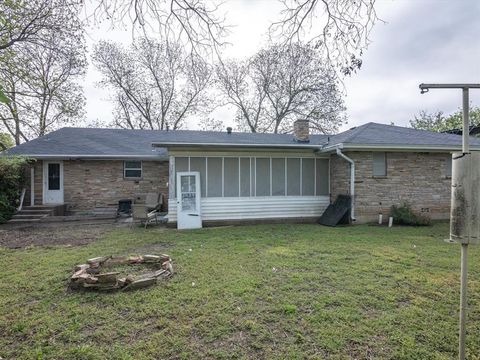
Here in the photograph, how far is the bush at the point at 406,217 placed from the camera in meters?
9.71

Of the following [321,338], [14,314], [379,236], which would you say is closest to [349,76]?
[321,338]

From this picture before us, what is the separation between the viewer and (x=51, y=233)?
28.1 ft

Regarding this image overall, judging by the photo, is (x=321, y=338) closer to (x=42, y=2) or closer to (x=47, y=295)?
(x=47, y=295)

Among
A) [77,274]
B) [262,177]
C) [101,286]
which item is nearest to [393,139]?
[262,177]

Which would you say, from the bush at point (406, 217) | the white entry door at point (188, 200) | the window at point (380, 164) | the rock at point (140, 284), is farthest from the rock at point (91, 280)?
the bush at point (406, 217)

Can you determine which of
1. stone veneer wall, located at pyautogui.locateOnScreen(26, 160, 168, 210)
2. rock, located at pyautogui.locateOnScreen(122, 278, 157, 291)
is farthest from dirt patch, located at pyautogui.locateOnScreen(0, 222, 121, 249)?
rock, located at pyautogui.locateOnScreen(122, 278, 157, 291)

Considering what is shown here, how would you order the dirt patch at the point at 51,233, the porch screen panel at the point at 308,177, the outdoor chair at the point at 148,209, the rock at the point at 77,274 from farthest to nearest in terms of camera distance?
the porch screen panel at the point at 308,177
the outdoor chair at the point at 148,209
the dirt patch at the point at 51,233
the rock at the point at 77,274

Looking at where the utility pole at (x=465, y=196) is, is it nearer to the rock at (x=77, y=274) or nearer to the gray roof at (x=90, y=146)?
the rock at (x=77, y=274)

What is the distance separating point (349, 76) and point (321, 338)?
298cm

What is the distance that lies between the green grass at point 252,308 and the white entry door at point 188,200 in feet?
10.7

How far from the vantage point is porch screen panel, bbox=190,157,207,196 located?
984 centimetres

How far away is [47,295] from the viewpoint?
12.9ft

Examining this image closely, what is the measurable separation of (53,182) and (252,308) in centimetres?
1204

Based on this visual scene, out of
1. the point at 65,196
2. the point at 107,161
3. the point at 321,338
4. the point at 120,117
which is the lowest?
the point at 321,338
